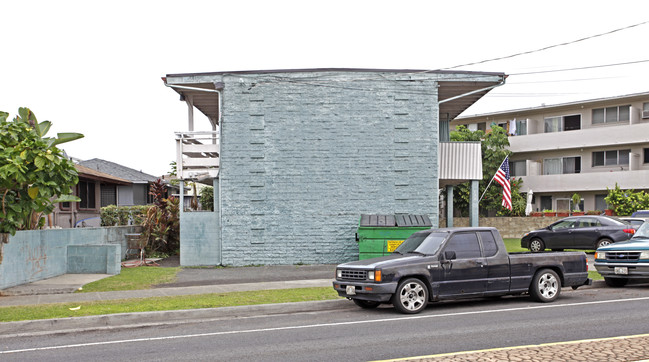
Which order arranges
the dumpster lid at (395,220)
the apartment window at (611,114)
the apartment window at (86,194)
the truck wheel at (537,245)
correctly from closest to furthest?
the dumpster lid at (395,220)
the truck wheel at (537,245)
the apartment window at (86,194)
the apartment window at (611,114)

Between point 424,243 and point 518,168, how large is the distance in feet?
110

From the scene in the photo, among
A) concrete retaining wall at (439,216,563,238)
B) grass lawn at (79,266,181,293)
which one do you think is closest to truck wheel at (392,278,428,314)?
grass lawn at (79,266,181,293)

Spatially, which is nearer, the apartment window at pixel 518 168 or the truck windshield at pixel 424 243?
the truck windshield at pixel 424 243

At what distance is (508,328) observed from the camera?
9164 millimetres

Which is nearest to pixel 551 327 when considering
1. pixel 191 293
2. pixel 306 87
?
pixel 191 293

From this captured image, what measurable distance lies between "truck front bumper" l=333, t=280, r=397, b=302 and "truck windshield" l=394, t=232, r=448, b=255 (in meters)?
1.20

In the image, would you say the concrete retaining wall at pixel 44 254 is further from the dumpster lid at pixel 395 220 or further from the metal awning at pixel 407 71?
the dumpster lid at pixel 395 220

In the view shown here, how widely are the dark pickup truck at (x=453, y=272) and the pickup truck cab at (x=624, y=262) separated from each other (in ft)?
6.71

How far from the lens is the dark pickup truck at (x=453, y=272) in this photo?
11.0 meters

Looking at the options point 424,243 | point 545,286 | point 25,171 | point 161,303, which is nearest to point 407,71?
point 424,243

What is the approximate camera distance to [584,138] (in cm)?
4028

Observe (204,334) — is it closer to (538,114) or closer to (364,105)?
(364,105)

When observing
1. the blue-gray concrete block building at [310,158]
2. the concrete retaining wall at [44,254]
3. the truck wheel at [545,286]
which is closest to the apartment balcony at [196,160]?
the blue-gray concrete block building at [310,158]

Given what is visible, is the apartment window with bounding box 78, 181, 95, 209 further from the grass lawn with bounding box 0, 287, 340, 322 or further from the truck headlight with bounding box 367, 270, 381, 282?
the truck headlight with bounding box 367, 270, 381, 282
